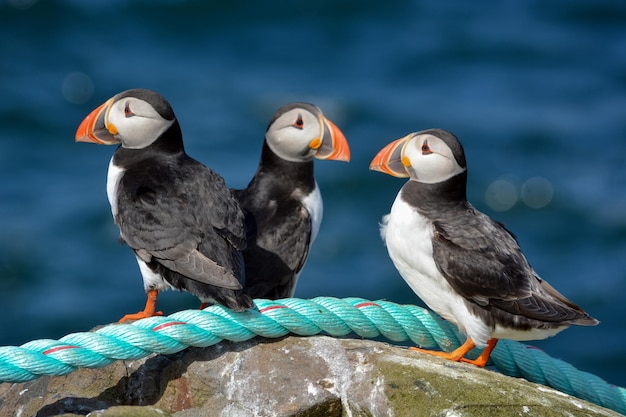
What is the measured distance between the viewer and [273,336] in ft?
15.7

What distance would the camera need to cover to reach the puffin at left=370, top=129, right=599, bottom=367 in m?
5.07

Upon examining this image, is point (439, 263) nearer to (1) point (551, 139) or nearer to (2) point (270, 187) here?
(2) point (270, 187)

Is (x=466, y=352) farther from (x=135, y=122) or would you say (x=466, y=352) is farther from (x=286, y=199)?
(x=135, y=122)

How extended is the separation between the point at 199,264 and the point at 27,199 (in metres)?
9.09

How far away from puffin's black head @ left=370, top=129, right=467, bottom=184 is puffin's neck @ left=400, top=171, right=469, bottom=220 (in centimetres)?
3

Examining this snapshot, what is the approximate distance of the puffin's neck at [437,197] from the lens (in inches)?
213

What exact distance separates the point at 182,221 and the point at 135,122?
75 cm

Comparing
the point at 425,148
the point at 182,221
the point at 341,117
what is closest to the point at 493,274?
the point at 425,148

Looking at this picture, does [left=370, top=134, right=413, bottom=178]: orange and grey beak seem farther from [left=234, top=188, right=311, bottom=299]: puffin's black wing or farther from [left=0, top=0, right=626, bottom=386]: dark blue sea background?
[left=0, top=0, right=626, bottom=386]: dark blue sea background

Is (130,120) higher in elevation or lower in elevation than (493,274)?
higher

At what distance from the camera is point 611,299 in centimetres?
1198

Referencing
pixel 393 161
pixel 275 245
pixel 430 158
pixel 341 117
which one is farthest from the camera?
pixel 341 117

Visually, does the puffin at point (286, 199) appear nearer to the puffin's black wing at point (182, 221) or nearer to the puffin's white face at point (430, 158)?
the puffin's black wing at point (182, 221)

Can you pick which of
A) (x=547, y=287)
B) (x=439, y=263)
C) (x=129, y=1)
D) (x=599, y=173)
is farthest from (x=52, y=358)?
(x=129, y=1)
